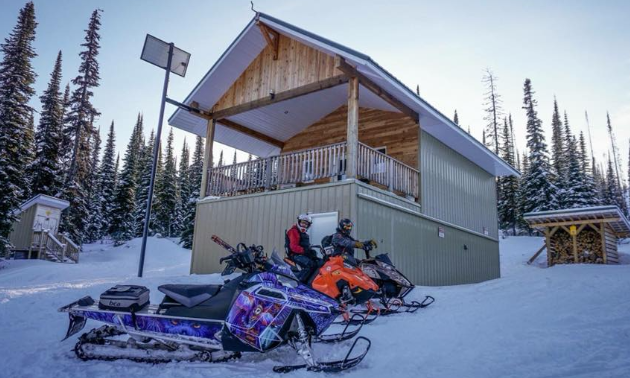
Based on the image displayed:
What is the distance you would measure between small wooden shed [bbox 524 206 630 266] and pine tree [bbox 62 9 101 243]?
2345 cm

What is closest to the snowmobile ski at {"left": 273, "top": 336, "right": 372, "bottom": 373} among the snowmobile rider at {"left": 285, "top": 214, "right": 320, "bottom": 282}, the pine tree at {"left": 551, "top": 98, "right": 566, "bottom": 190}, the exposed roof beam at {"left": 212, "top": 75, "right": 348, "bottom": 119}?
the snowmobile rider at {"left": 285, "top": 214, "right": 320, "bottom": 282}

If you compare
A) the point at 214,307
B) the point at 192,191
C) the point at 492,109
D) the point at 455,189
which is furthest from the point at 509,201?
the point at 214,307

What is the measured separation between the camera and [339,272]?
220 inches

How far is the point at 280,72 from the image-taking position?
1099cm

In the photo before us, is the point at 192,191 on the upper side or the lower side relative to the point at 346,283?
upper

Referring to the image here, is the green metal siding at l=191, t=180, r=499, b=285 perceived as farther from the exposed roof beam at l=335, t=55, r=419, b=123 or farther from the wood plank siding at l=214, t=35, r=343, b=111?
the wood plank siding at l=214, t=35, r=343, b=111

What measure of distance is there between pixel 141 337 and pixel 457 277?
35.1 feet

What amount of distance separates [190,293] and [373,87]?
7.48 metres

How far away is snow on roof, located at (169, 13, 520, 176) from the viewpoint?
9.31 m

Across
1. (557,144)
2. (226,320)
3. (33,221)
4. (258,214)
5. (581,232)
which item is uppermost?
(557,144)

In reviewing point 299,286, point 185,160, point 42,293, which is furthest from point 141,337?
point 185,160

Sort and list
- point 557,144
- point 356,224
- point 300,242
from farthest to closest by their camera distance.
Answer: point 557,144
point 356,224
point 300,242

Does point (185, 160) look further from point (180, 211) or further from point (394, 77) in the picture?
point (394, 77)

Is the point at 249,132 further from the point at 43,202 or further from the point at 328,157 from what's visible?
the point at 43,202
